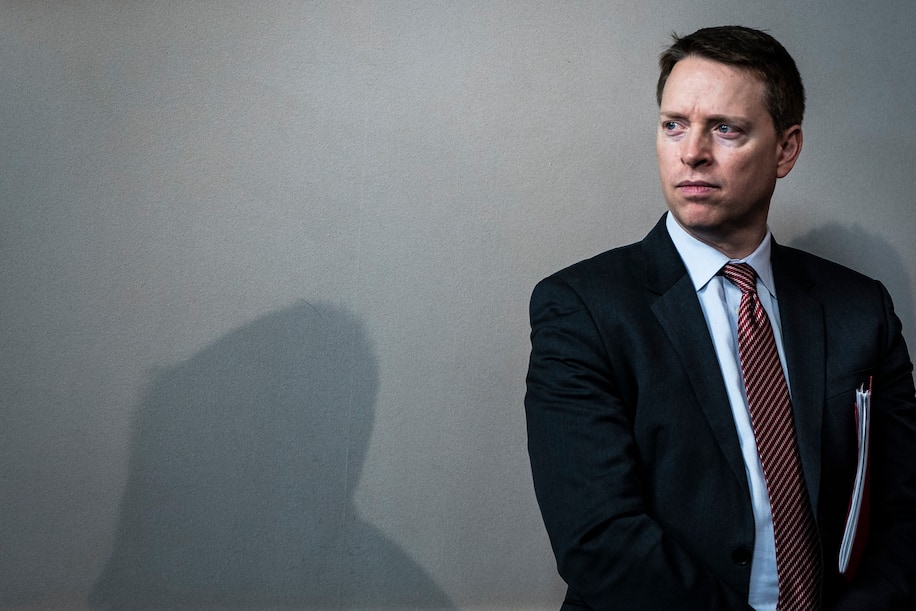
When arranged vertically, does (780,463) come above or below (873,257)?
below

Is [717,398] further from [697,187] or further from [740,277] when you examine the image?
[697,187]

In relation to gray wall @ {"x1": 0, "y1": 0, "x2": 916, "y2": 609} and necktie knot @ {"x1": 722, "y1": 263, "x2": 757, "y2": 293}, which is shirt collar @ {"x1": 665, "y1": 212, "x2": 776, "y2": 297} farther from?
gray wall @ {"x1": 0, "y1": 0, "x2": 916, "y2": 609}

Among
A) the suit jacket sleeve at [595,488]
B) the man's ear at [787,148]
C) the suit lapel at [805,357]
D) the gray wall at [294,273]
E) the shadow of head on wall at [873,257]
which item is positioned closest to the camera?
the suit jacket sleeve at [595,488]

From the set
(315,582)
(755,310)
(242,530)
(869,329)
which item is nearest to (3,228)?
(242,530)

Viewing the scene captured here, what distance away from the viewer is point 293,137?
6.56 ft

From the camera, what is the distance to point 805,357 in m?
1.62

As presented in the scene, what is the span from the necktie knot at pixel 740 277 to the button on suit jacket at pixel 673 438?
3.2 inches

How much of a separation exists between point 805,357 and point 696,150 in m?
0.41

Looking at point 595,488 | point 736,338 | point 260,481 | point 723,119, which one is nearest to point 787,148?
point 723,119

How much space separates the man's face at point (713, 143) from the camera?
5.20 ft

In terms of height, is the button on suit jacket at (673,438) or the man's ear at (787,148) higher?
the man's ear at (787,148)

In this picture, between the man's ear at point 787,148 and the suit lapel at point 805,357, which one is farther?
the man's ear at point 787,148

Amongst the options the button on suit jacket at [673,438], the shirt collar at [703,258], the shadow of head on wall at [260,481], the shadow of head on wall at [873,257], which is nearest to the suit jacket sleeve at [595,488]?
the button on suit jacket at [673,438]

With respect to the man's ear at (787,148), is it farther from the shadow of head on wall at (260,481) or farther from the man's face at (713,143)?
the shadow of head on wall at (260,481)
